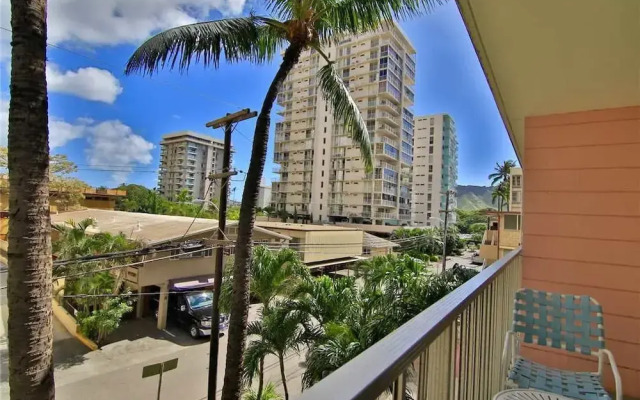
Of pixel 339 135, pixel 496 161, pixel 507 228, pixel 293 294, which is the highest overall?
pixel 339 135

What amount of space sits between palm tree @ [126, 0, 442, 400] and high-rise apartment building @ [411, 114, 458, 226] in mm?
43719

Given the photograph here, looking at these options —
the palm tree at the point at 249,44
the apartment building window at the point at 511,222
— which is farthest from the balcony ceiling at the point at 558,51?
the apartment building window at the point at 511,222

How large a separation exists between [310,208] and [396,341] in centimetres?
3921

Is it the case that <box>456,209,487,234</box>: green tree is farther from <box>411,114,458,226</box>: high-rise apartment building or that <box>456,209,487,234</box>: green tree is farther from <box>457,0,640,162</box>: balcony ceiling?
<box>457,0,640,162</box>: balcony ceiling

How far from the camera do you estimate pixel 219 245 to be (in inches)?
215

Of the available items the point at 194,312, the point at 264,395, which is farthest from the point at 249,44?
the point at 194,312

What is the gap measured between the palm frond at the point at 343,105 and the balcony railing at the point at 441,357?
169 inches

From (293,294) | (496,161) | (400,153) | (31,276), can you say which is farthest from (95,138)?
(496,161)

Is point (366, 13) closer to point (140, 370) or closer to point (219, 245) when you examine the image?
point (219, 245)

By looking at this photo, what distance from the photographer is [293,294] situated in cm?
662

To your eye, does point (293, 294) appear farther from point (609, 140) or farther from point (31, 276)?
point (609, 140)

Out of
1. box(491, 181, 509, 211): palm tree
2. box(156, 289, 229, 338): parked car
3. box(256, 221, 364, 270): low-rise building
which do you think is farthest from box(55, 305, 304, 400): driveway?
box(491, 181, 509, 211): palm tree

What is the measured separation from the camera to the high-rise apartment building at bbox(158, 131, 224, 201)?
3691 centimetres

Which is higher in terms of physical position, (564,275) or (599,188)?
(599,188)
